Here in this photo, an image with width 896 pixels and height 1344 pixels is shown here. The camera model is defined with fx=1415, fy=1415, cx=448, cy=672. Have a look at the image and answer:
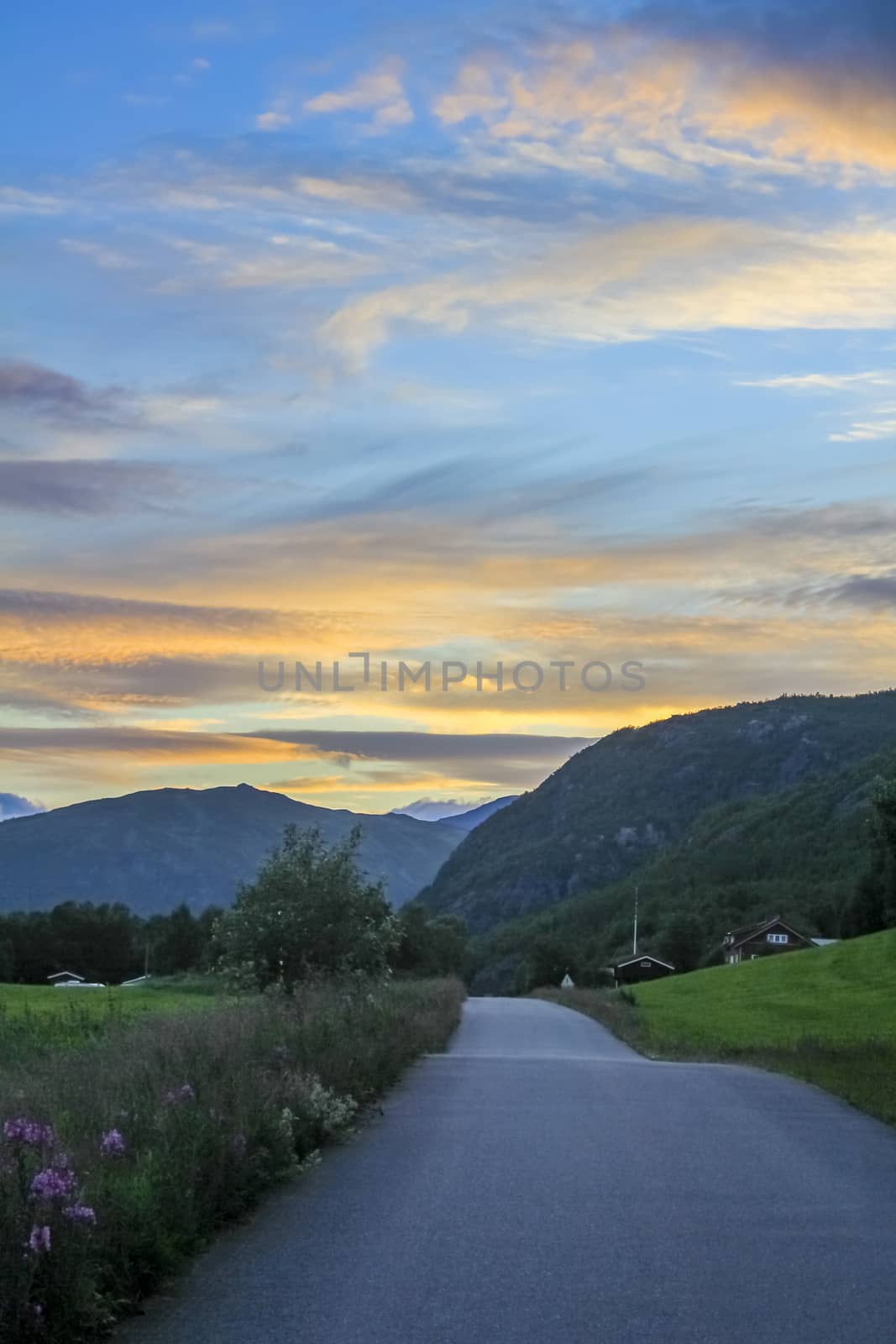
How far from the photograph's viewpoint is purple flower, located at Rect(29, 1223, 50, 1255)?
5938 mm

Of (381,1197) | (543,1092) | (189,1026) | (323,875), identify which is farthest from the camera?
(323,875)

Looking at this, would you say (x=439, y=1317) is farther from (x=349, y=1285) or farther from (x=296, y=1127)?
(x=296, y=1127)

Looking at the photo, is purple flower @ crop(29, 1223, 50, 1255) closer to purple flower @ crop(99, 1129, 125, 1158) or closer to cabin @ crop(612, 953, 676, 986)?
purple flower @ crop(99, 1129, 125, 1158)

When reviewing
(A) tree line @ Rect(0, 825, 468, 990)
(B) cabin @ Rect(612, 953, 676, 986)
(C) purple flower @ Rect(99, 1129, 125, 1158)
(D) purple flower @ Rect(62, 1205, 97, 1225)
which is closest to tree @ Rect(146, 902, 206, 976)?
(B) cabin @ Rect(612, 953, 676, 986)

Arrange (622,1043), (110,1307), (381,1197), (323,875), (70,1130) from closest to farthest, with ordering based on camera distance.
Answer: (110,1307)
(70,1130)
(381,1197)
(323,875)
(622,1043)

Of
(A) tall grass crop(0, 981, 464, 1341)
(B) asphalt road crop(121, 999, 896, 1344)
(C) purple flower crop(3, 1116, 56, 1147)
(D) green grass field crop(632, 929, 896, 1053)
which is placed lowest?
(D) green grass field crop(632, 929, 896, 1053)

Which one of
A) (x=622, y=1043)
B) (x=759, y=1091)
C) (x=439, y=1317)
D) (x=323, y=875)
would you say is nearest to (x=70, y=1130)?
(x=439, y=1317)

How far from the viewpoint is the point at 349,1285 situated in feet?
23.2

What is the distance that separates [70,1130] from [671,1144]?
18.9 ft

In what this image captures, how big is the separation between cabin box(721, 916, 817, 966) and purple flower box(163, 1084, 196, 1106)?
373 ft

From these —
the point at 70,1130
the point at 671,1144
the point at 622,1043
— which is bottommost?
the point at 622,1043

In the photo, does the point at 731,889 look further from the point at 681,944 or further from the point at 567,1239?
the point at 567,1239

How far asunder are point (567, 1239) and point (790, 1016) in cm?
3956

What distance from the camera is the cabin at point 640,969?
125m
